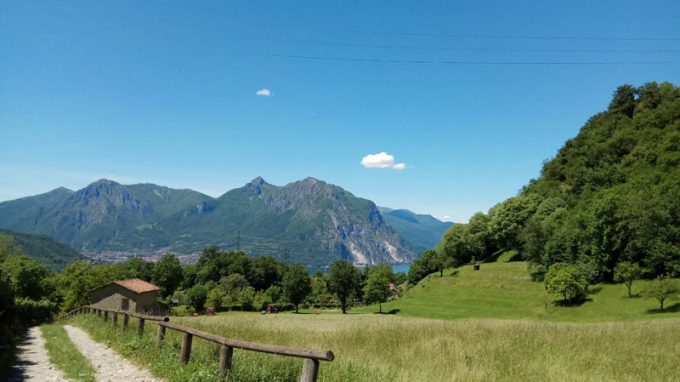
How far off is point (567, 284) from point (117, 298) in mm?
57857

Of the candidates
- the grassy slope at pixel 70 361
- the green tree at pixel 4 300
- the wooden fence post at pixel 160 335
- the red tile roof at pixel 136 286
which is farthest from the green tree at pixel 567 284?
the red tile roof at pixel 136 286

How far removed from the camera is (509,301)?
50062mm

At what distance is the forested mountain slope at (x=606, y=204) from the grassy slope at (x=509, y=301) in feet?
14.8

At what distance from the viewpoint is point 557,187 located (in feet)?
296

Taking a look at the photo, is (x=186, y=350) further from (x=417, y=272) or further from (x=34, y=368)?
(x=417, y=272)

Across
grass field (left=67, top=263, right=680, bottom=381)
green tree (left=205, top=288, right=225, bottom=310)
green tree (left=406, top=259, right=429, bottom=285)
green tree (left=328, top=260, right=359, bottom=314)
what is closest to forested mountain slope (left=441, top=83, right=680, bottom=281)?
green tree (left=406, top=259, right=429, bottom=285)

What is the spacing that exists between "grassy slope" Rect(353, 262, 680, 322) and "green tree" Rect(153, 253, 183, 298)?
5229 cm

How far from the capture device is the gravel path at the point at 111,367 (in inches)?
338

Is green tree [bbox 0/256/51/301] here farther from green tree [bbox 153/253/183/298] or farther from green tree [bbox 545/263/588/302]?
green tree [bbox 545/263/588/302]

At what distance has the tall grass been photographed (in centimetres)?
747

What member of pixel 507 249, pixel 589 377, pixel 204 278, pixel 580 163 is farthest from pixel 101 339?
pixel 204 278

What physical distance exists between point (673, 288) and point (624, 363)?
34722mm

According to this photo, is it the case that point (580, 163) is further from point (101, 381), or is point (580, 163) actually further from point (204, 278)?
point (204, 278)

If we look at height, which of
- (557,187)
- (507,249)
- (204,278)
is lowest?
(204,278)
